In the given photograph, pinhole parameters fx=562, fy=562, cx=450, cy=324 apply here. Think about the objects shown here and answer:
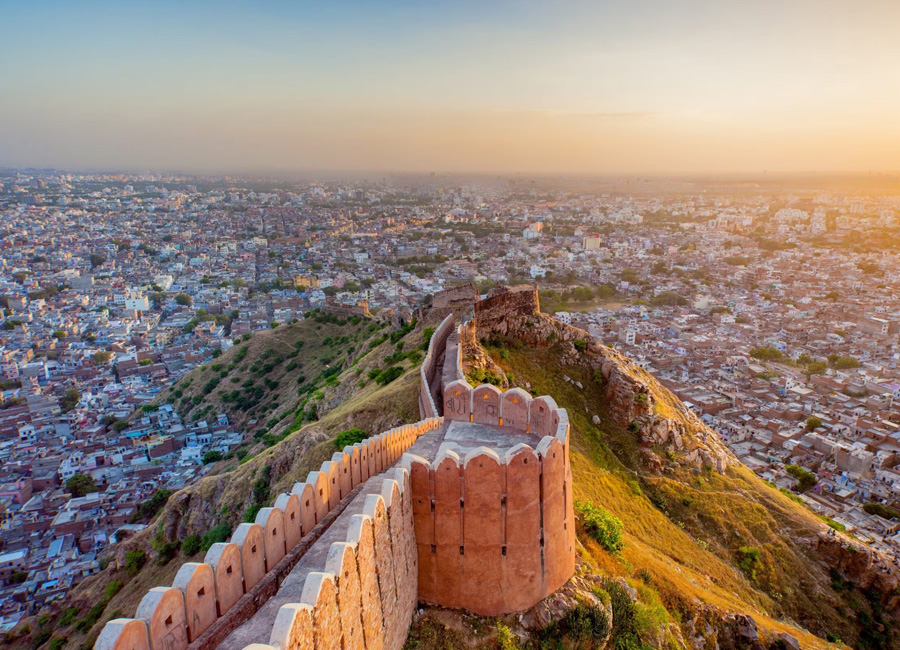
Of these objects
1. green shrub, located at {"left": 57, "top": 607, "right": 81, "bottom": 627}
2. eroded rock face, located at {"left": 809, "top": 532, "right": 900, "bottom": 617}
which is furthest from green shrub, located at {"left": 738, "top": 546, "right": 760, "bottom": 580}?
green shrub, located at {"left": 57, "top": 607, "right": 81, "bottom": 627}

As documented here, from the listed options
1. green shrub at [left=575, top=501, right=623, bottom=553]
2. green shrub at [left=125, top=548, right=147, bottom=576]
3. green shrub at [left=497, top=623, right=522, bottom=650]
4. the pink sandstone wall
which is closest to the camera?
the pink sandstone wall

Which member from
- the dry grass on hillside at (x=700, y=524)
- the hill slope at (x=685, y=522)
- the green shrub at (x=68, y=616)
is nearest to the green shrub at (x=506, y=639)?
the hill slope at (x=685, y=522)

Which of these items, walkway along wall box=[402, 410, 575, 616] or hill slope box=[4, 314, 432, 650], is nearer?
walkway along wall box=[402, 410, 575, 616]

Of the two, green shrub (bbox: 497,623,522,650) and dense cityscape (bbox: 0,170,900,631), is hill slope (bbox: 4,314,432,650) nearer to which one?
dense cityscape (bbox: 0,170,900,631)

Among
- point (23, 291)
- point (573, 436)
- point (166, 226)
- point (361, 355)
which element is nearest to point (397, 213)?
point (166, 226)

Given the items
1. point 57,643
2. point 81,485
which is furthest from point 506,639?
point 81,485

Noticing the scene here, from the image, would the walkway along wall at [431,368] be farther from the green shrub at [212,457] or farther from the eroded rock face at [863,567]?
the green shrub at [212,457]
